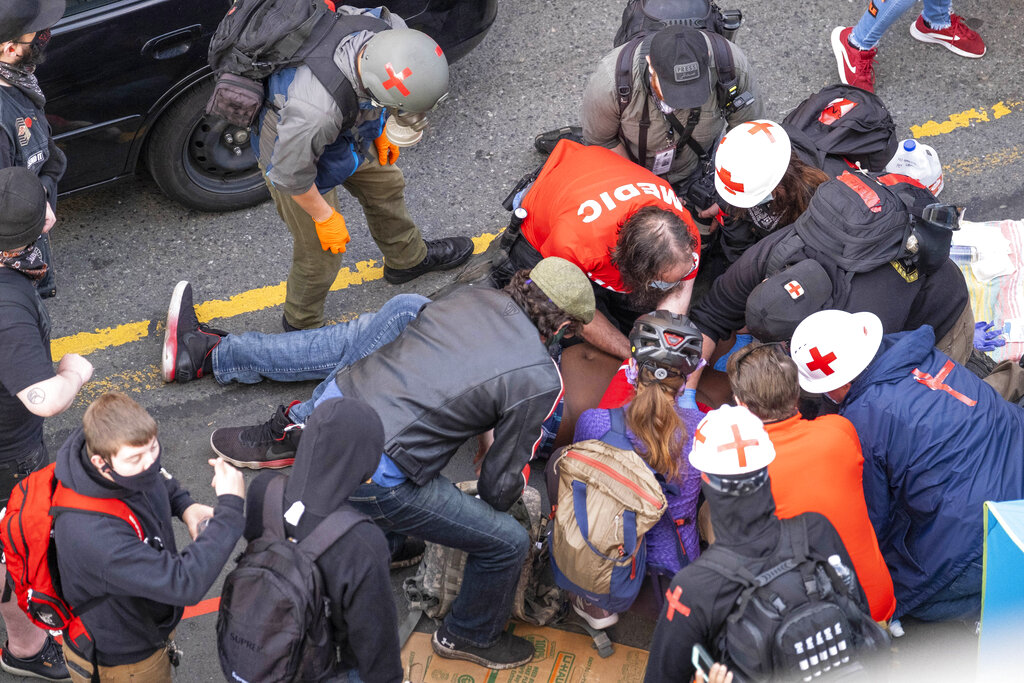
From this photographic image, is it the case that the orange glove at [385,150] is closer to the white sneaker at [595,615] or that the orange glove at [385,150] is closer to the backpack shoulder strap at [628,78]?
the backpack shoulder strap at [628,78]

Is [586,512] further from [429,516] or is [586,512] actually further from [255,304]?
[255,304]

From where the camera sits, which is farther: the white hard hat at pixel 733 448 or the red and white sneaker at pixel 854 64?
the red and white sneaker at pixel 854 64

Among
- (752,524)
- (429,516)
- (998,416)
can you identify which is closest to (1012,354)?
(998,416)

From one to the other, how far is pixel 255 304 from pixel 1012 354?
3778 mm

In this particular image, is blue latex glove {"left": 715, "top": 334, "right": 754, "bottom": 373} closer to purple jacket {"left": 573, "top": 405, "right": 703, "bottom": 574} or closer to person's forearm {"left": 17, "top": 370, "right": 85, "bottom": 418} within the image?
purple jacket {"left": 573, "top": 405, "right": 703, "bottom": 574}

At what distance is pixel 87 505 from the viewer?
279 cm

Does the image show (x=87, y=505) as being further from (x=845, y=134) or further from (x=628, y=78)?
(x=845, y=134)

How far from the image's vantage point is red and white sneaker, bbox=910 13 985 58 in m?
6.12

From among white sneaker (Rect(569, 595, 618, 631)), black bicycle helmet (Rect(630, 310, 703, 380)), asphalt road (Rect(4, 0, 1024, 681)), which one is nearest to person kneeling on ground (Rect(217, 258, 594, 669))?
black bicycle helmet (Rect(630, 310, 703, 380))

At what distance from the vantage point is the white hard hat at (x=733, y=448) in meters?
2.77

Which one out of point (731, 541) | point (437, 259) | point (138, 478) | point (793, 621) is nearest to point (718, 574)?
point (731, 541)

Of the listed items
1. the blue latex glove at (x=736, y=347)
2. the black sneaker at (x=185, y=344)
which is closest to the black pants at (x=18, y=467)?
the black sneaker at (x=185, y=344)

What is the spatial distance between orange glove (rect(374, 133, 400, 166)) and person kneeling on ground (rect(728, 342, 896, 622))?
1.96 m

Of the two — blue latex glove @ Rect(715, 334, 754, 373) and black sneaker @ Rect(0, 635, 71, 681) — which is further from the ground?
blue latex glove @ Rect(715, 334, 754, 373)
